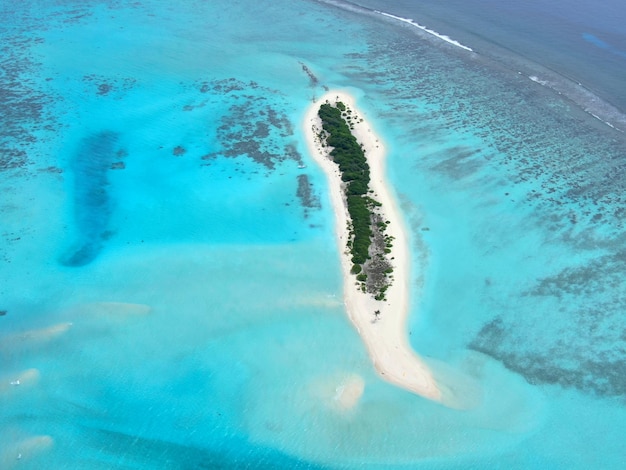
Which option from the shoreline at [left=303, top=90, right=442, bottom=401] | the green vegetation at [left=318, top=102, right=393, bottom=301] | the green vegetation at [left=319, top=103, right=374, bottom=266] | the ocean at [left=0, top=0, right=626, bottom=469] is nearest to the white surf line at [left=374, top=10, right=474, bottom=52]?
the ocean at [left=0, top=0, right=626, bottom=469]

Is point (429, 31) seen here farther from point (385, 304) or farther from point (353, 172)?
point (385, 304)

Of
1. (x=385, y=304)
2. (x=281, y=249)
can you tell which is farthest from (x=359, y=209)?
(x=385, y=304)

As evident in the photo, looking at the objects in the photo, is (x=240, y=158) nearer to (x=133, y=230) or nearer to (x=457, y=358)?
(x=133, y=230)

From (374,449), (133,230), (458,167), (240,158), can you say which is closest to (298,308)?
(374,449)

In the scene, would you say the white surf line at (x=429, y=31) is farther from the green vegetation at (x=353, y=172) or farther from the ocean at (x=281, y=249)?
the green vegetation at (x=353, y=172)

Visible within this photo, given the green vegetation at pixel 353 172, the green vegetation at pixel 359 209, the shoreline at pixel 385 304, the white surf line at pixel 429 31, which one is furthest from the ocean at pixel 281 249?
the green vegetation at pixel 353 172
